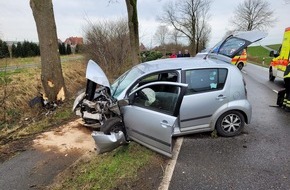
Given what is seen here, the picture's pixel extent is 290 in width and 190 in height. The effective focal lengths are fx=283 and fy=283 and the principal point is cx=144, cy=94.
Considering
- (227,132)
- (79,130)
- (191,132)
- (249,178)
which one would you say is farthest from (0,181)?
(227,132)

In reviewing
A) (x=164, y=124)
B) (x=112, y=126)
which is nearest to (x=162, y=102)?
(x=164, y=124)

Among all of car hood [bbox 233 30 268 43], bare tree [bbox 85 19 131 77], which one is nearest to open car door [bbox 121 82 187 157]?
car hood [bbox 233 30 268 43]

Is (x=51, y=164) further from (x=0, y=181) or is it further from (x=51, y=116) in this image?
(x=51, y=116)

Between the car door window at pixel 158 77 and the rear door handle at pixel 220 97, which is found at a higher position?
the car door window at pixel 158 77

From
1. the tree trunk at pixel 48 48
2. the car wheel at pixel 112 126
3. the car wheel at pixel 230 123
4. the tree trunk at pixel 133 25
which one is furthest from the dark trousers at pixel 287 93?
the tree trunk at pixel 133 25

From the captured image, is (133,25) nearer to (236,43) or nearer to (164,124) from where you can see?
(236,43)

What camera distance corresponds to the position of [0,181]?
4.84 meters

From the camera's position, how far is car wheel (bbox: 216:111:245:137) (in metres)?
6.22

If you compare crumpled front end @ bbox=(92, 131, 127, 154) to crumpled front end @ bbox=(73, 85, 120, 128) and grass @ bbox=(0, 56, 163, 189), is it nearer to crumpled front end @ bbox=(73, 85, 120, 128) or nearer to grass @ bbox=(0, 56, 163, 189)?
grass @ bbox=(0, 56, 163, 189)

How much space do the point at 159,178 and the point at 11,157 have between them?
329cm

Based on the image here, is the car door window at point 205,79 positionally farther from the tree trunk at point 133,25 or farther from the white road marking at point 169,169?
the tree trunk at point 133,25

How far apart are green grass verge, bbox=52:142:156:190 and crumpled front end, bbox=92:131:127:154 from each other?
6.8 inches

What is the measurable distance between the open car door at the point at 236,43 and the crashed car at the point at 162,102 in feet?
0.26

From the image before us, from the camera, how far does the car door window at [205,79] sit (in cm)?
602
